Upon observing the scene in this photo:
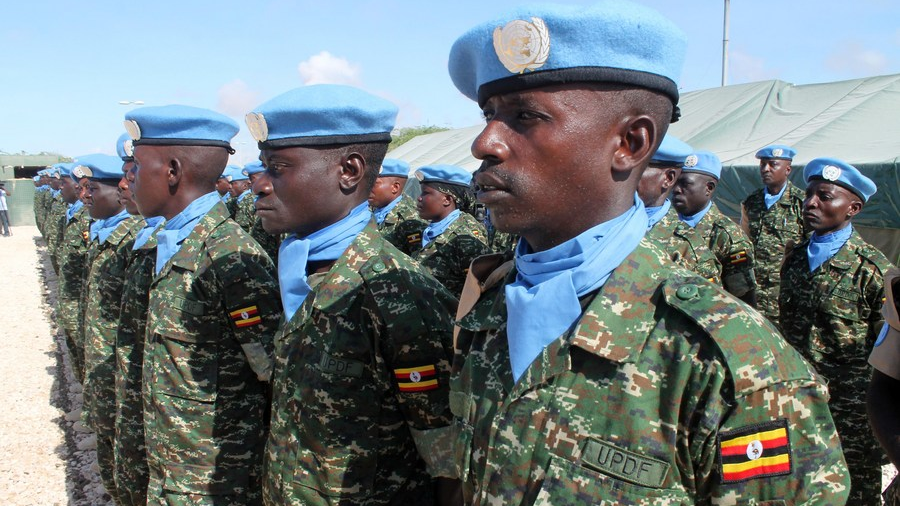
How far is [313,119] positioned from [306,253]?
1.60 feet

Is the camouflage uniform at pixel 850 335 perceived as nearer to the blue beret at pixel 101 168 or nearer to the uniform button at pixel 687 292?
the uniform button at pixel 687 292

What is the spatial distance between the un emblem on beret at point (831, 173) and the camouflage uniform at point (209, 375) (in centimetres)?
405

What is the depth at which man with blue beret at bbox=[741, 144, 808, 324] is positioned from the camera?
7.46m

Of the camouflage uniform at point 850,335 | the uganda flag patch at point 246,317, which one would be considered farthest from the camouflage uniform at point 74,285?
the camouflage uniform at point 850,335

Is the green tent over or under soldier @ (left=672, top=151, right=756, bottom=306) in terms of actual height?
over

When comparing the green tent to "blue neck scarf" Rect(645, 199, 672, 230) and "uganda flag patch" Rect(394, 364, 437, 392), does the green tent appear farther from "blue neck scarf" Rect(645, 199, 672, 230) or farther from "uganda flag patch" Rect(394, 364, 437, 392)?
"uganda flag patch" Rect(394, 364, 437, 392)

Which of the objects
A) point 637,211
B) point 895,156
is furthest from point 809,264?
point 895,156

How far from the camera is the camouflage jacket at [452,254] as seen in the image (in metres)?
5.85

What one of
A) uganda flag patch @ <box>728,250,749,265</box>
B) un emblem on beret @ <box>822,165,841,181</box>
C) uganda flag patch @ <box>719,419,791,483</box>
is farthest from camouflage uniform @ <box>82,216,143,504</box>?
uganda flag patch @ <box>728,250,749,265</box>

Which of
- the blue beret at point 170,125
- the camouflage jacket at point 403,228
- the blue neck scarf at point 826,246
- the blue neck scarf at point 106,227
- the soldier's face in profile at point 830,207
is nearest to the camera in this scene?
the blue beret at point 170,125

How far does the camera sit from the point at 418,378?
1.94m

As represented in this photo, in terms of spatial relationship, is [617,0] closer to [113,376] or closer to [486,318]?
[486,318]

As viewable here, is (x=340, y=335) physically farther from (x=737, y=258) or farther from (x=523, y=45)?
(x=737, y=258)

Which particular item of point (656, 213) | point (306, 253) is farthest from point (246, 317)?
point (656, 213)
